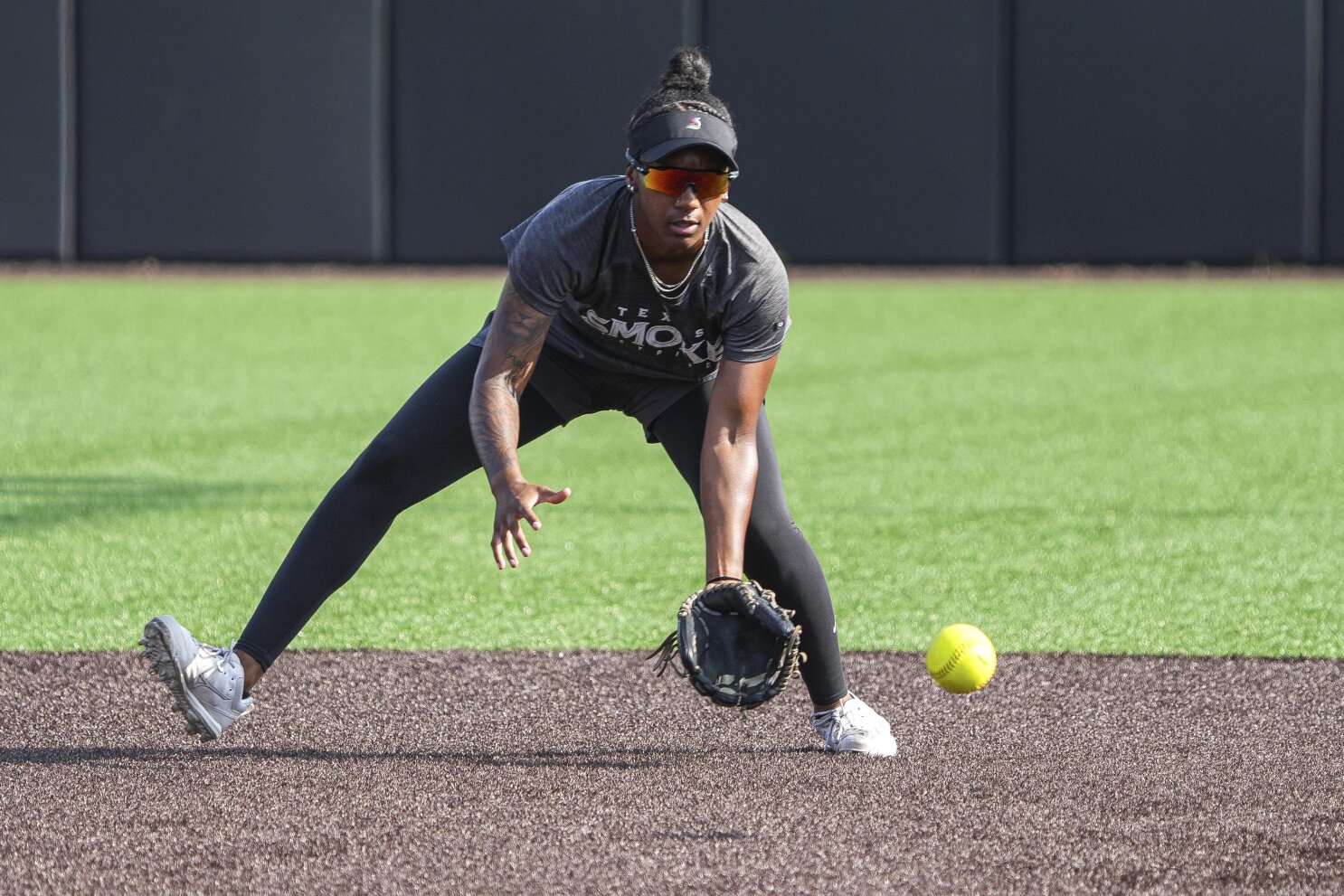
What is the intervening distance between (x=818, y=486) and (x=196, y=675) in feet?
15.9

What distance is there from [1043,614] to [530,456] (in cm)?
408

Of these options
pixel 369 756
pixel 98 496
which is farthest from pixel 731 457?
pixel 98 496

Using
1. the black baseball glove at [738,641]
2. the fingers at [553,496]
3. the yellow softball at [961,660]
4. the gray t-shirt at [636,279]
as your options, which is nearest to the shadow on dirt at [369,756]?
the yellow softball at [961,660]

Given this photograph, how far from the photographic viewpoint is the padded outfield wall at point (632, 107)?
19.4m

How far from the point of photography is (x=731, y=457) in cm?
408

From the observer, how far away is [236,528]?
757cm

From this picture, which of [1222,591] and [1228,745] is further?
[1222,591]

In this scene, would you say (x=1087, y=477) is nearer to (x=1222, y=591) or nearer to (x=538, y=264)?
(x=1222, y=591)

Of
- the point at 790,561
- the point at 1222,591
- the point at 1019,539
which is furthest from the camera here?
the point at 1019,539

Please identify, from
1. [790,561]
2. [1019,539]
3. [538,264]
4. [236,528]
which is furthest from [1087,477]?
[538,264]

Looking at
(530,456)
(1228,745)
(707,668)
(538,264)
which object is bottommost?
(530,456)

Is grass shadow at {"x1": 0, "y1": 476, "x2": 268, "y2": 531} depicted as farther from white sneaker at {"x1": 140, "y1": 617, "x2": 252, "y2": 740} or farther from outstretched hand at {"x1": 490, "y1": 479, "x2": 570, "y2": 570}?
outstretched hand at {"x1": 490, "y1": 479, "x2": 570, "y2": 570}

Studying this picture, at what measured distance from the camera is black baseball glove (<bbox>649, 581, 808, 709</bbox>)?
3.90m

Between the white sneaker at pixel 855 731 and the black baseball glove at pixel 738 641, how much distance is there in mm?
553
